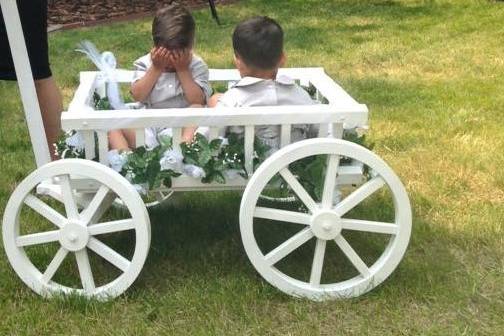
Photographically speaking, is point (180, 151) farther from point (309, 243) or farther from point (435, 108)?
point (435, 108)

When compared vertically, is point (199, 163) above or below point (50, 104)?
above

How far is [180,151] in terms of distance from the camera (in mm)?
2225

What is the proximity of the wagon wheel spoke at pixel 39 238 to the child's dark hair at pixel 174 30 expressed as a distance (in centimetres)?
78

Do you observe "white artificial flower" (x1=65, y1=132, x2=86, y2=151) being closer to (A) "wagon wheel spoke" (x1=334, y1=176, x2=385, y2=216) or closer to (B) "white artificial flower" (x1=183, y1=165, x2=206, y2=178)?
(B) "white artificial flower" (x1=183, y1=165, x2=206, y2=178)

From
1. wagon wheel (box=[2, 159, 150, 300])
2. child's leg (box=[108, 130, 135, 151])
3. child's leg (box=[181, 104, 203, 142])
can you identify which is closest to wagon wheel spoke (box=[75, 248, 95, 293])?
wagon wheel (box=[2, 159, 150, 300])

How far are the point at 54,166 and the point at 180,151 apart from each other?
37cm

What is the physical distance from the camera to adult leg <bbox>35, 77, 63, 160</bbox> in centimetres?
302

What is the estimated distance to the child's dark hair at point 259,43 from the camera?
2.37 metres

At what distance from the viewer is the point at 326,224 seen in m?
2.16

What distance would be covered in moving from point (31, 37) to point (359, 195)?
1452 mm

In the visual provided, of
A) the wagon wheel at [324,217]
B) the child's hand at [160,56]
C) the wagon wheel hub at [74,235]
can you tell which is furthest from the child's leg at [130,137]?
the wagon wheel at [324,217]

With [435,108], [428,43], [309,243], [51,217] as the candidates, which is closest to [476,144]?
[435,108]

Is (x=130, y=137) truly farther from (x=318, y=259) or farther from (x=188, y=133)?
(x=318, y=259)

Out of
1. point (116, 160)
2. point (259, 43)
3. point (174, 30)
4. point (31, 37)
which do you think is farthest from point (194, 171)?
point (31, 37)
